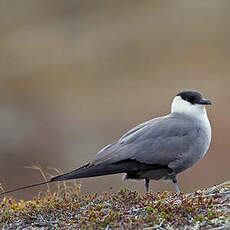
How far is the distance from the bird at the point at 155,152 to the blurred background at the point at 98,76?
549 cm

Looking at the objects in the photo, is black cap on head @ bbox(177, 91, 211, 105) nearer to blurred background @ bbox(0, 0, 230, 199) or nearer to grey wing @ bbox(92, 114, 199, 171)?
grey wing @ bbox(92, 114, 199, 171)

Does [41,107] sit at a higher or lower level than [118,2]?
lower

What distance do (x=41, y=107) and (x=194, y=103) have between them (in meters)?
11.3

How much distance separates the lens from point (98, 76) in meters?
19.7

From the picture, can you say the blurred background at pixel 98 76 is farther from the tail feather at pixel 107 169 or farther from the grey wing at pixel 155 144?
the tail feather at pixel 107 169

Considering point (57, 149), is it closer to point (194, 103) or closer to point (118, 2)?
point (194, 103)

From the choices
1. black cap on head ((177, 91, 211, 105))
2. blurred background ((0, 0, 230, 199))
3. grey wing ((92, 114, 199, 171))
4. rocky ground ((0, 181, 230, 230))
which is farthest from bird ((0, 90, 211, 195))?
blurred background ((0, 0, 230, 199))

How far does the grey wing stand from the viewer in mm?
5688

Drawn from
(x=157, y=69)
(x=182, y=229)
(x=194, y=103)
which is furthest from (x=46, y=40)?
(x=182, y=229)

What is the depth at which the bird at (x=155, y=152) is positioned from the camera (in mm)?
5645

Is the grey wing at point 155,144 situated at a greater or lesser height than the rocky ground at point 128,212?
greater

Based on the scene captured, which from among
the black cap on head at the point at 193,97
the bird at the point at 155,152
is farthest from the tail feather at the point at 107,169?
the black cap on head at the point at 193,97

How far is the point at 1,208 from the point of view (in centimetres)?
528

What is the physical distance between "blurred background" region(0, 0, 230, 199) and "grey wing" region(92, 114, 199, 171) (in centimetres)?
552
